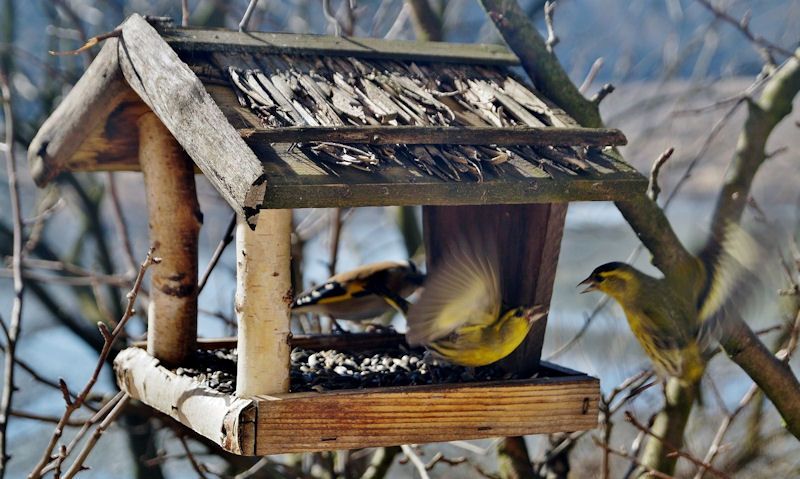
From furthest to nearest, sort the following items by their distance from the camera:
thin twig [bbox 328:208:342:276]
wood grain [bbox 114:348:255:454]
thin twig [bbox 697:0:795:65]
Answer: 1. thin twig [bbox 328:208:342:276]
2. thin twig [bbox 697:0:795:65]
3. wood grain [bbox 114:348:255:454]

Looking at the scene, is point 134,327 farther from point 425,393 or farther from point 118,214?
point 425,393

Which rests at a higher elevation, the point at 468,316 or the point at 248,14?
the point at 248,14

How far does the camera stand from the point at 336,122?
2.42 meters

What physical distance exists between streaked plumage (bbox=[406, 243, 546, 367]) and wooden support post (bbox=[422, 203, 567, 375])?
92mm

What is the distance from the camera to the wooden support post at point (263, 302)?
2451mm

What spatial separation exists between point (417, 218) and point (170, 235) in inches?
103

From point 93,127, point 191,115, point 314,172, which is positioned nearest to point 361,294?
point 93,127

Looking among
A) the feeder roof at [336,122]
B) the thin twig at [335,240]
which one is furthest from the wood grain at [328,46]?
the thin twig at [335,240]

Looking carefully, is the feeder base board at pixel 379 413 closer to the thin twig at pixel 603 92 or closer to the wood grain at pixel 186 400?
the wood grain at pixel 186 400

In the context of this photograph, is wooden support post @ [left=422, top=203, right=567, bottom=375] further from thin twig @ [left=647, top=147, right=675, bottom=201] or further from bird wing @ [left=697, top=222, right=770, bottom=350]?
bird wing @ [left=697, top=222, right=770, bottom=350]

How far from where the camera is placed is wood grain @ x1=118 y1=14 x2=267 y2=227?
208 centimetres

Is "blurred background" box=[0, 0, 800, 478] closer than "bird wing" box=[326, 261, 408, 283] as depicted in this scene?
No

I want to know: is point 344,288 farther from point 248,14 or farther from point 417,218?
point 417,218

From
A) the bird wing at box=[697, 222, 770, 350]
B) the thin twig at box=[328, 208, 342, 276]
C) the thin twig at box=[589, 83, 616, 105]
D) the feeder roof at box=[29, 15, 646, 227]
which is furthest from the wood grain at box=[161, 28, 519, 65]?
the thin twig at box=[328, 208, 342, 276]
